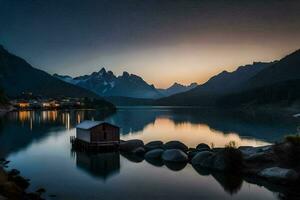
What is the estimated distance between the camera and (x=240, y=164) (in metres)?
41.8

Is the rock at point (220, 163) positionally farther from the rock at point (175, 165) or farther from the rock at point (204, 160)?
the rock at point (175, 165)

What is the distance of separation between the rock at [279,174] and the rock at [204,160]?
696 cm

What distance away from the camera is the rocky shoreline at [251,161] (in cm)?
3650

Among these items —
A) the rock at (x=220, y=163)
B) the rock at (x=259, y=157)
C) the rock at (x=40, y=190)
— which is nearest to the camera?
the rock at (x=40, y=190)

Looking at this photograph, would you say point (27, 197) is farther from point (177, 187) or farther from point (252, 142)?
point (252, 142)

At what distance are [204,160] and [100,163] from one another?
14.5 meters

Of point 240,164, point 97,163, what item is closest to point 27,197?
point 97,163

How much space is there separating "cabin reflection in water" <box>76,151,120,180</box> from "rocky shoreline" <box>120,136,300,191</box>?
3303mm

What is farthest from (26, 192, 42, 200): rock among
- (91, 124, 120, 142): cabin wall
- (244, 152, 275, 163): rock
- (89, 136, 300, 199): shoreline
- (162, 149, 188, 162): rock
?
(91, 124, 120, 142): cabin wall

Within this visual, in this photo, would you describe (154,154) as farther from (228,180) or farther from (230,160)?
(228,180)

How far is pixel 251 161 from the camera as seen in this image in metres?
43.2

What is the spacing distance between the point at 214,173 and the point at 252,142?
3298 centimetres

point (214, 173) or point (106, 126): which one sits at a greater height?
point (106, 126)

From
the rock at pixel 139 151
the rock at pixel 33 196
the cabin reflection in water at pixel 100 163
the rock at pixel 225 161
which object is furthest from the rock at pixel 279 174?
the rock at pixel 33 196
